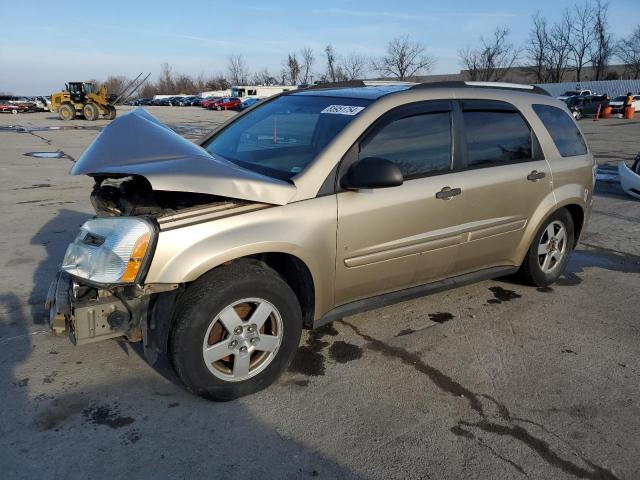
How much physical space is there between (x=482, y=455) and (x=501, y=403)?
516 millimetres

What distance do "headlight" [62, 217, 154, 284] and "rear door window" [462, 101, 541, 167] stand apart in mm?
2453

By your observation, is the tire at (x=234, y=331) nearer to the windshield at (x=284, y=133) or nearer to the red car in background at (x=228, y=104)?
the windshield at (x=284, y=133)

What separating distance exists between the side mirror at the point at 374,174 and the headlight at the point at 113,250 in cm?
123

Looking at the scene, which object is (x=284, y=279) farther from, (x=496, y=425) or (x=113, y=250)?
(x=496, y=425)

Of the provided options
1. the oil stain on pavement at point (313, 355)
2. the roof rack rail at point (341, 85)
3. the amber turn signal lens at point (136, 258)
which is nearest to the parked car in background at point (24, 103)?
the roof rack rail at point (341, 85)

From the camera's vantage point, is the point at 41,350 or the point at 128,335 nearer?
the point at 128,335

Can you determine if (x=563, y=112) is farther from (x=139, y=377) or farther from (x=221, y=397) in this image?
(x=139, y=377)

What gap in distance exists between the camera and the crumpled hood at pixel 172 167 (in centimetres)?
268

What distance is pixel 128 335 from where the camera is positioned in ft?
9.27

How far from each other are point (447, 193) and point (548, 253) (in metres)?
1.68

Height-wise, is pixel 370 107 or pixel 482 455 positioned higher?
pixel 370 107

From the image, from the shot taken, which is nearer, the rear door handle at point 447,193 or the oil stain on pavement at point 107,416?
the oil stain on pavement at point 107,416

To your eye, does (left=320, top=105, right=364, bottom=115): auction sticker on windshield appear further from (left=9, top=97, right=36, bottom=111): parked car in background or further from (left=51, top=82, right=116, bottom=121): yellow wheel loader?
(left=9, top=97, right=36, bottom=111): parked car in background

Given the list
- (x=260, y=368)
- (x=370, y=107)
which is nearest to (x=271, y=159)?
(x=370, y=107)
